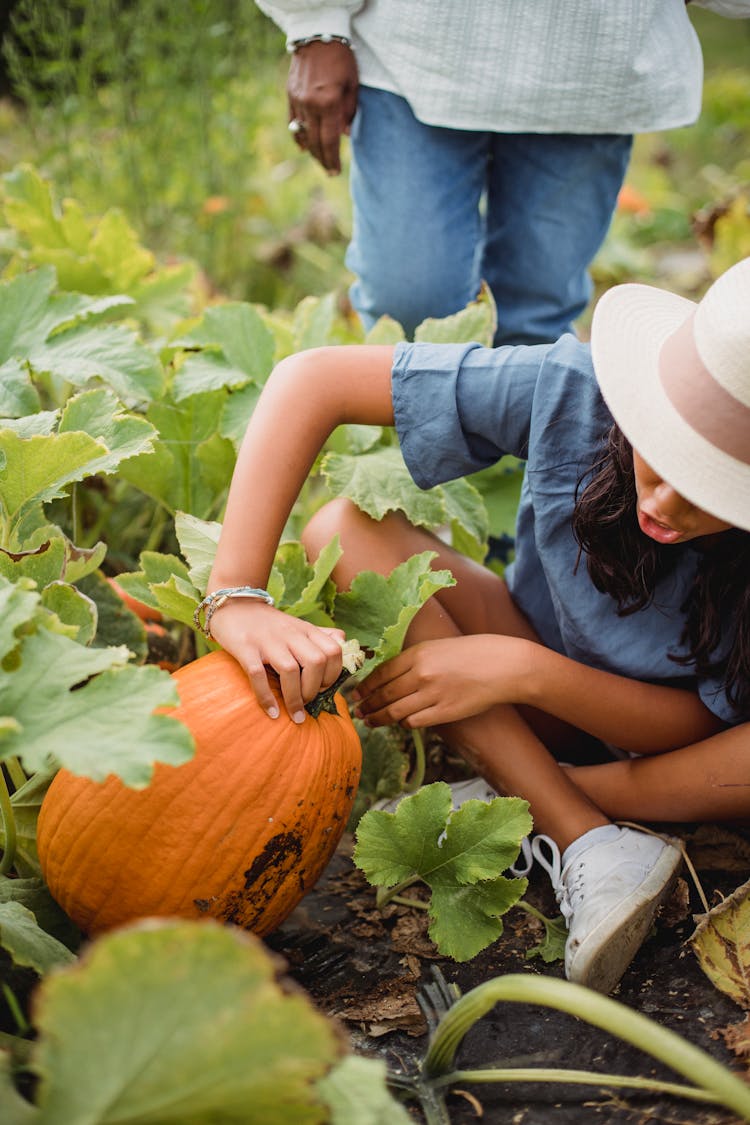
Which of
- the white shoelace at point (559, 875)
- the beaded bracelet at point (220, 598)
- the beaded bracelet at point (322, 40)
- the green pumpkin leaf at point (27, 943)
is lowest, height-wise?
the white shoelace at point (559, 875)

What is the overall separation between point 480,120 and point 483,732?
981 millimetres

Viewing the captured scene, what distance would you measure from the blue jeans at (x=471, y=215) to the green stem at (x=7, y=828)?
1.16 m

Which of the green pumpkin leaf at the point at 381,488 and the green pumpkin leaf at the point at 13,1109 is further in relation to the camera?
the green pumpkin leaf at the point at 381,488

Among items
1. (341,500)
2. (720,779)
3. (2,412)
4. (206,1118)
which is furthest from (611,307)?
(206,1118)

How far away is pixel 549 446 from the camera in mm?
1552

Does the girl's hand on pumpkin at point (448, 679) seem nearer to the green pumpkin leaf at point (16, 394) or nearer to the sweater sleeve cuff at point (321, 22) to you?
the green pumpkin leaf at point (16, 394)

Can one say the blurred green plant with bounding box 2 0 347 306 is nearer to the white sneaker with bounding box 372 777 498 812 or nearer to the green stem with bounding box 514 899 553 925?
the white sneaker with bounding box 372 777 498 812

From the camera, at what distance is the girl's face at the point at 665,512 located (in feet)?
4.27

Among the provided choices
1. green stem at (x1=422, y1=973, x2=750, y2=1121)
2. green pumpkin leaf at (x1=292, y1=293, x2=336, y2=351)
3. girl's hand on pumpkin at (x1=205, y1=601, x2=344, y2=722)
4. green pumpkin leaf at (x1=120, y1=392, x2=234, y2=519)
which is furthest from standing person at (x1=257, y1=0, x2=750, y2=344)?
green stem at (x1=422, y1=973, x2=750, y2=1121)

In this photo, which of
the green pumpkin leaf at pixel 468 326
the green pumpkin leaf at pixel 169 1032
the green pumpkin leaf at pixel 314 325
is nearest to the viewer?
the green pumpkin leaf at pixel 169 1032

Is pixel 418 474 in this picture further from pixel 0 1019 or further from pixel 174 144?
pixel 174 144

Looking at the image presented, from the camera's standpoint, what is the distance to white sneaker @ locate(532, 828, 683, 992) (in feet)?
4.59

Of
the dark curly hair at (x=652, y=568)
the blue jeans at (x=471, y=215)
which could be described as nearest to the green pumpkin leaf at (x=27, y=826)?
the dark curly hair at (x=652, y=568)

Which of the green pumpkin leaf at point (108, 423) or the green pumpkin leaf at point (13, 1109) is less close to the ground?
the green pumpkin leaf at point (108, 423)
